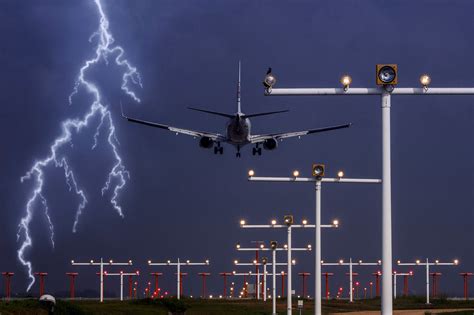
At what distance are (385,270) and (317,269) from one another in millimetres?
27225

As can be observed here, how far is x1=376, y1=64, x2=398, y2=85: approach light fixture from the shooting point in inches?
1232

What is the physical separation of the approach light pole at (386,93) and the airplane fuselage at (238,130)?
63175mm


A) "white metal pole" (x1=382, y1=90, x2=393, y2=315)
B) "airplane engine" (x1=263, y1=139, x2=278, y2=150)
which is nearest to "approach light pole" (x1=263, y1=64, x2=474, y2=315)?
"white metal pole" (x1=382, y1=90, x2=393, y2=315)

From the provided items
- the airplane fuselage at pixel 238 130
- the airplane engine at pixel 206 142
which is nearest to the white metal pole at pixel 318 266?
the airplane fuselage at pixel 238 130

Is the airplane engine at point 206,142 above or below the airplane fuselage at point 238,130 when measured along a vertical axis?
below

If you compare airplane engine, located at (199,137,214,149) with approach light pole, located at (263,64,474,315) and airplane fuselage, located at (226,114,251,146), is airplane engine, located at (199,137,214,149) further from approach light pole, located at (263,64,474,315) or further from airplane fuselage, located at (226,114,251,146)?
approach light pole, located at (263,64,474,315)

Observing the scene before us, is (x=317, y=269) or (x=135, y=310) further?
(x=135, y=310)

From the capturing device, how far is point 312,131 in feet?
363

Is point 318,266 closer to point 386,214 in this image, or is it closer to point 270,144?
point 386,214

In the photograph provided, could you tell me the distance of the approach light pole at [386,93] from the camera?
30.6 meters

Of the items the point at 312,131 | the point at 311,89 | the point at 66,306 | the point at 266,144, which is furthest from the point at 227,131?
the point at 311,89

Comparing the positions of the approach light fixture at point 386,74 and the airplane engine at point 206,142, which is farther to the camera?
the airplane engine at point 206,142

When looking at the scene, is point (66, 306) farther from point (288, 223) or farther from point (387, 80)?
point (387, 80)

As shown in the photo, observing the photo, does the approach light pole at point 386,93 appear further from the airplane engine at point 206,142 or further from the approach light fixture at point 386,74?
the airplane engine at point 206,142
